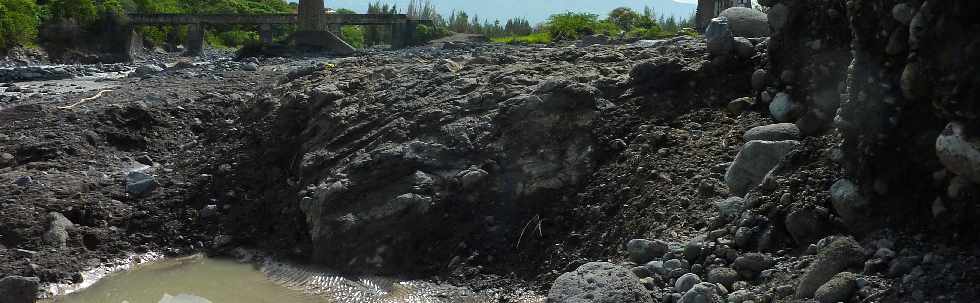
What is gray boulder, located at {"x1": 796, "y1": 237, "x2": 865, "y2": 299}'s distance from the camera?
4.19 m

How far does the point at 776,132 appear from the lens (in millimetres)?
5730

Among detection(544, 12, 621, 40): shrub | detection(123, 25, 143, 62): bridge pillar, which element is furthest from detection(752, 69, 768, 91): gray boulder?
detection(123, 25, 143, 62): bridge pillar

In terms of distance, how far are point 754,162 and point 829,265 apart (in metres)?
1.35

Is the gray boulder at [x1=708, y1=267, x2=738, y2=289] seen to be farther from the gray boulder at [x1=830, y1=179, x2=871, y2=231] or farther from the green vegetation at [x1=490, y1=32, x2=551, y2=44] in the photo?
the green vegetation at [x1=490, y1=32, x2=551, y2=44]

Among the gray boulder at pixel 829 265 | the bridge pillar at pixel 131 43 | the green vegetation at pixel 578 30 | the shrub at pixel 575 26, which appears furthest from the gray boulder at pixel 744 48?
the bridge pillar at pixel 131 43

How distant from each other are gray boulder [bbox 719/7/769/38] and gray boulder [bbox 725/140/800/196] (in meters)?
2.07

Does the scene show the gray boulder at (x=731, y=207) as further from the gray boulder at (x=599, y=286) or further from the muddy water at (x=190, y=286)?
the muddy water at (x=190, y=286)

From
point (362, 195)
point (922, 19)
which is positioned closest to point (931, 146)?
point (922, 19)

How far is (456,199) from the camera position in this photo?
6.95 meters

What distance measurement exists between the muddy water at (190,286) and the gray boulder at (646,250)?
239 cm

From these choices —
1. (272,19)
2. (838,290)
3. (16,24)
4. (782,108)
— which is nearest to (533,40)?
(272,19)

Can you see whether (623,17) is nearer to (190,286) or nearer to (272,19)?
(272,19)

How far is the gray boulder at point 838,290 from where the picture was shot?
13.1 ft

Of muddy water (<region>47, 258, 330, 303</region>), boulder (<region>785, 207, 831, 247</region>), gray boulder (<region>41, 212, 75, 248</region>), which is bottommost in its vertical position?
muddy water (<region>47, 258, 330, 303</region>)
